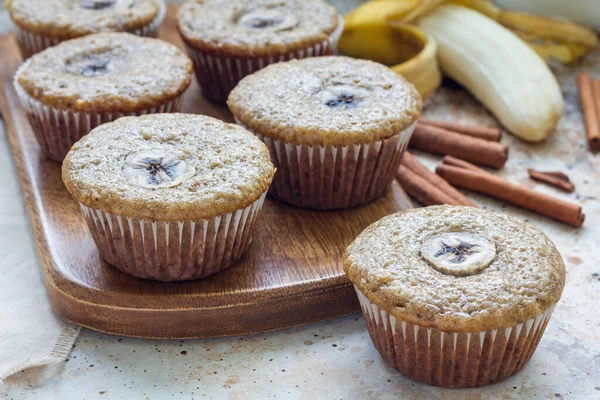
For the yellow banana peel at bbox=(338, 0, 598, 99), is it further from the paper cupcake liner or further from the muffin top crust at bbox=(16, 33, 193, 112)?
the paper cupcake liner

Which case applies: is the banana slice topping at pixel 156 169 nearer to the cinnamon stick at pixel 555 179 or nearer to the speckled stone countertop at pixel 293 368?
the speckled stone countertop at pixel 293 368

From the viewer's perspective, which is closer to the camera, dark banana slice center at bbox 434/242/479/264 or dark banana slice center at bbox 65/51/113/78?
dark banana slice center at bbox 434/242/479/264

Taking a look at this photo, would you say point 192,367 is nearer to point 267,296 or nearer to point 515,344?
point 267,296

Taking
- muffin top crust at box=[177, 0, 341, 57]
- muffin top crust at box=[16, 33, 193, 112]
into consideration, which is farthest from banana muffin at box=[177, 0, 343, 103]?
muffin top crust at box=[16, 33, 193, 112]

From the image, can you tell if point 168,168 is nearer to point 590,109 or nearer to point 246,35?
point 246,35

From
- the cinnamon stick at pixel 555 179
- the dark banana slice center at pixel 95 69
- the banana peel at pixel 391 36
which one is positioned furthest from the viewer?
the banana peel at pixel 391 36

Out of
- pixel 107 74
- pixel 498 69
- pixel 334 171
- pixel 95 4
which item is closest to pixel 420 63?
pixel 498 69

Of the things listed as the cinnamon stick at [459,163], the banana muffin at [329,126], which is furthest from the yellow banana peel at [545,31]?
the banana muffin at [329,126]
